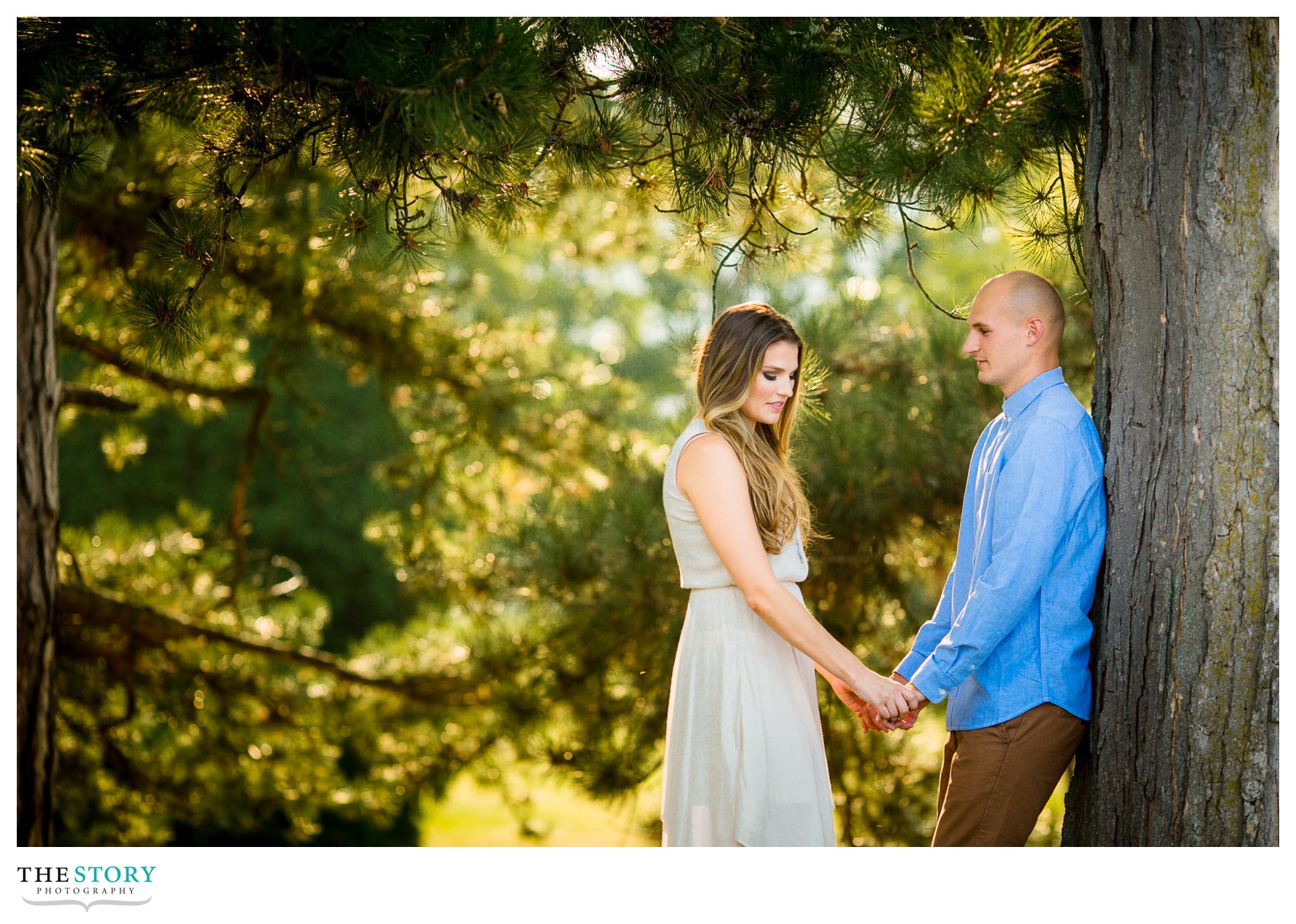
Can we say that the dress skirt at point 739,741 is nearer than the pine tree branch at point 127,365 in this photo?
Yes

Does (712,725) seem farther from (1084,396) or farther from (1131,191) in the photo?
(1084,396)

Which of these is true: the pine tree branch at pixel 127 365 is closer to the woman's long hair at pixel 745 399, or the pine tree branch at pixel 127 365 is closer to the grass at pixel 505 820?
the woman's long hair at pixel 745 399

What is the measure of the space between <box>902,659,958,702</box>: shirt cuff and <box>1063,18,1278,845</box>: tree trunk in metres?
0.28

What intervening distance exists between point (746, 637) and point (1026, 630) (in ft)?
1.76

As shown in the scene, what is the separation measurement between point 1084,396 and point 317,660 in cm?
349

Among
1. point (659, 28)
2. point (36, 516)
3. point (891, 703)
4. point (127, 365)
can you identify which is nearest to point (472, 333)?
point (127, 365)

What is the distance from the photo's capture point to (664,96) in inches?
80.4

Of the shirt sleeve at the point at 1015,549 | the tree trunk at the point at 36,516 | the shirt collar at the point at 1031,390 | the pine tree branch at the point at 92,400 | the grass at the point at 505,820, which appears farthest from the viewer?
the grass at the point at 505,820

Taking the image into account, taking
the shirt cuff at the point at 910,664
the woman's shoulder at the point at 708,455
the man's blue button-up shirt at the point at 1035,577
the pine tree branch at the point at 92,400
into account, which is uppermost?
the pine tree branch at the point at 92,400

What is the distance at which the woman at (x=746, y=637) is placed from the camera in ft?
6.54

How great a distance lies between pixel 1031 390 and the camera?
6.43 ft

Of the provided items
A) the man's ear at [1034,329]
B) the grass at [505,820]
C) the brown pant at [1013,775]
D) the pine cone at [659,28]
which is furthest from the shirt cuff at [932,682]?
the grass at [505,820]

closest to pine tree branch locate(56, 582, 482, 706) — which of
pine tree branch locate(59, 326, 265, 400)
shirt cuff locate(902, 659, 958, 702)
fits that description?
pine tree branch locate(59, 326, 265, 400)
